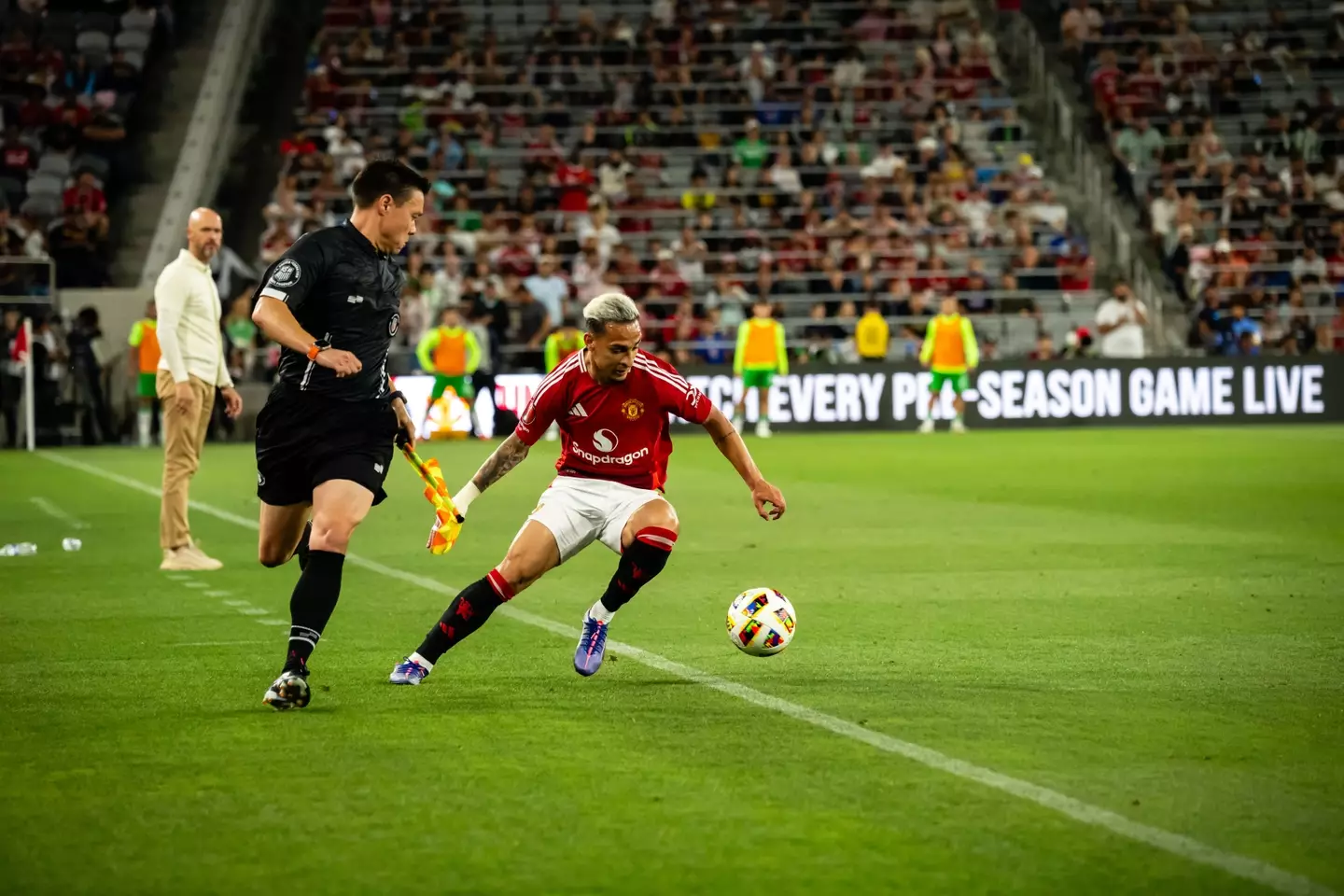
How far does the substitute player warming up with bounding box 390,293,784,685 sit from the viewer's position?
821 centimetres

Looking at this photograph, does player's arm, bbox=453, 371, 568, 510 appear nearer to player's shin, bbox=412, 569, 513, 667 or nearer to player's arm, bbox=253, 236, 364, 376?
player's shin, bbox=412, 569, 513, 667

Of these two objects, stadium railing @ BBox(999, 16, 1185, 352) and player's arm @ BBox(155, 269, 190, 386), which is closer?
player's arm @ BBox(155, 269, 190, 386)

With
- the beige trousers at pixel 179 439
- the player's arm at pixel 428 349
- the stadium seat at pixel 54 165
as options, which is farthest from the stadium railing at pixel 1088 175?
the beige trousers at pixel 179 439

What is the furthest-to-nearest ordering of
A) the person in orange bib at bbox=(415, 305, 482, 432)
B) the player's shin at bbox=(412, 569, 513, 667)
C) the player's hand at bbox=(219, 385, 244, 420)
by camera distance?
1. the person in orange bib at bbox=(415, 305, 482, 432)
2. the player's hand at bbox=(219, 385, 244, 420)
3. the player's shin at bbox=(412, 569, 513, 667)

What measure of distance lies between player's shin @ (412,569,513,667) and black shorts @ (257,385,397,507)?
1.78 ft

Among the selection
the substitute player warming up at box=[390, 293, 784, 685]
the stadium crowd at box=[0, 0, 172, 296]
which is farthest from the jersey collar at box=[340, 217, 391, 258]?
the stadium crowd at box=[0, 0, 172, 296]

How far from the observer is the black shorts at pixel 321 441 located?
802 centimetres

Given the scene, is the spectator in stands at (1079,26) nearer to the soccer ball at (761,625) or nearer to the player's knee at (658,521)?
the soccer ball at (761,625)

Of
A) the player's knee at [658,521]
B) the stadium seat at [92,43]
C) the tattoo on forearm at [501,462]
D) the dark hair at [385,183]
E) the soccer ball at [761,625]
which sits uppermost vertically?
the stadium seat at [92,43]

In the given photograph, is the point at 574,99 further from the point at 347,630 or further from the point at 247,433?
the point at 347,630

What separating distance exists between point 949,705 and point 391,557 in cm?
703

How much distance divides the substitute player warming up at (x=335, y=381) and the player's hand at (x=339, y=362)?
2.4 inches

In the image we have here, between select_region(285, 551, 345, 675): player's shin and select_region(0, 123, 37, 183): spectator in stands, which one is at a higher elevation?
select_region(0, 123, 37, 183): spectator in stands

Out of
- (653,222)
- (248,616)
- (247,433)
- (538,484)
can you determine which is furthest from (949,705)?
(653,222)
